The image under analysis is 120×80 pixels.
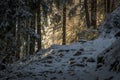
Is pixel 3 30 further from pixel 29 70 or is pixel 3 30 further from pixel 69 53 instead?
pixel 69 53

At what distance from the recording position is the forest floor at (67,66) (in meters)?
10.9

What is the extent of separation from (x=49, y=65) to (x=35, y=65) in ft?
2.68

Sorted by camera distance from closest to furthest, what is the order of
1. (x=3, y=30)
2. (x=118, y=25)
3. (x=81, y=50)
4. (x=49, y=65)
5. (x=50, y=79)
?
(x=50, y=79), (x=3, y=30), (x=49, y=65), (x=81, y=50), (x=118, y=25)

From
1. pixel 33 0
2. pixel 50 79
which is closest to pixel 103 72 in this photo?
pixel 50 79

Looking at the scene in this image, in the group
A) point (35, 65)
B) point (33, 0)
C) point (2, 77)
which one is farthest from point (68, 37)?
point (2, 77)

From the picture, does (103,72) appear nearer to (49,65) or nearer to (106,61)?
(106,61)

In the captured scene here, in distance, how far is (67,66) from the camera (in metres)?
13.5

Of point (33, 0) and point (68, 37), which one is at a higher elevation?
point (33, 0)

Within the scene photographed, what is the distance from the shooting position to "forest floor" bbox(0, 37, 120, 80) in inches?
431

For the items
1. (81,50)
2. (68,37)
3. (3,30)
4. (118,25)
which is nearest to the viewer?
(3,30)

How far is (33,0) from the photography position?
66.8ft

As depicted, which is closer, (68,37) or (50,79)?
(50,79)

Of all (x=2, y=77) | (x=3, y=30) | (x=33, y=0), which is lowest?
(x=2, y=77)

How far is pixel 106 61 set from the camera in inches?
432
